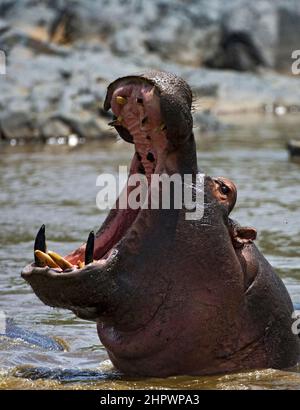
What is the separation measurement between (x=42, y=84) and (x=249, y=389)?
16.6 m

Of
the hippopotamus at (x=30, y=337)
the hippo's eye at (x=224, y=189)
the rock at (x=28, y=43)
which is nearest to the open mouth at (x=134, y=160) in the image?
the hippo's eye at (x=224, y=189)

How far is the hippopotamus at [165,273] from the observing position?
397 cm

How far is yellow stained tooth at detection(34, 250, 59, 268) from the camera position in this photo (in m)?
3.96

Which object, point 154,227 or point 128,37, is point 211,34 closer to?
point 128,37

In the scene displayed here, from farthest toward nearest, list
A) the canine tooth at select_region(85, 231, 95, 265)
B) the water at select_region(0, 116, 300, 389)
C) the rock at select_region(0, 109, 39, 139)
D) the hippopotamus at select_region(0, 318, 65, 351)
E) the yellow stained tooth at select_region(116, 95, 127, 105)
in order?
the rock at select_region(0, 109, 39, 139) < the hippopotamus at select_region(0, 318, 65, 351) < the water at select_region(0, 116, 300, 389) < the yellow stained tooth at select_region(116, 95, 127, 105) < the canine tooth at select_region(85, 231, 95, 265)

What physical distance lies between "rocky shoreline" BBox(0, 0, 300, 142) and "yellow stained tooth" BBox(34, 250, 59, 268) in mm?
14105

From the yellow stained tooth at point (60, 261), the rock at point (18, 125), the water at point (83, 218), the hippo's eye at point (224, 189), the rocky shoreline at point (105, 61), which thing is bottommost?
the water at point (83, 218)

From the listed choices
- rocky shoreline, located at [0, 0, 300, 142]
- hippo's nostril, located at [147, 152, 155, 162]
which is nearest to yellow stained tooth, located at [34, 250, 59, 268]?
hippo's nostril, located at [147, 152, 155, 162]

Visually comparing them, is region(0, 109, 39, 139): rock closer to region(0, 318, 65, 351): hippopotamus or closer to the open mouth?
region(0, 318, 65, 351): hippopotamus

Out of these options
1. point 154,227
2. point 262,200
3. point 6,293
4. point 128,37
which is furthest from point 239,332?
point 128,37

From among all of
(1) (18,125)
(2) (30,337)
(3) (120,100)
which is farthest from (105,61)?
(3) (120,100)

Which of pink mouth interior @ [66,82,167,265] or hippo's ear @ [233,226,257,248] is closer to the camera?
pink mouth interior @ [66,82,167,265]

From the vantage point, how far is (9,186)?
11648mm

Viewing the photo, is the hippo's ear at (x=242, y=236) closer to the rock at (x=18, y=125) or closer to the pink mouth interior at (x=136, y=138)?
the pink mouth interior at (x=136, y=138)
